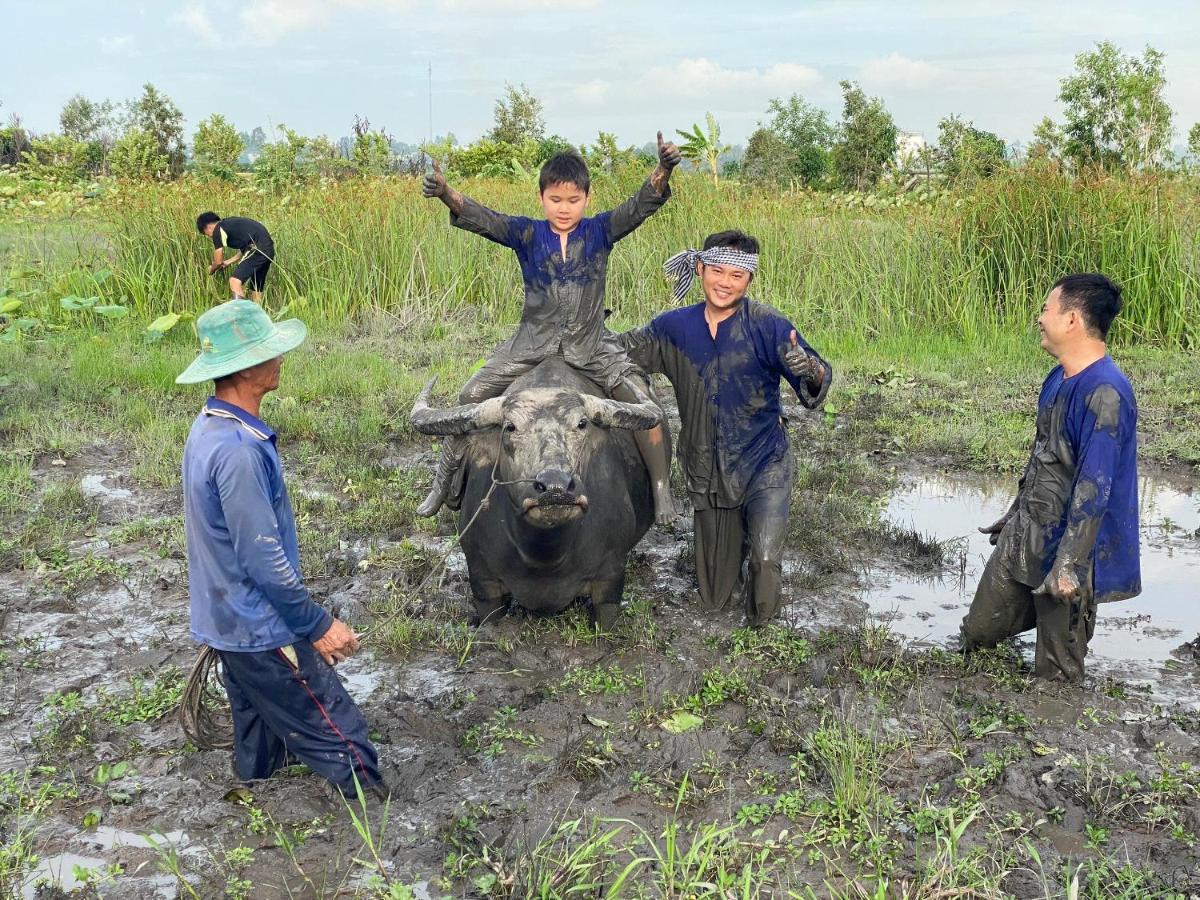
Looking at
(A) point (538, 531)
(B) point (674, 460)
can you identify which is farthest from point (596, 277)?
(B) point (674, 460)

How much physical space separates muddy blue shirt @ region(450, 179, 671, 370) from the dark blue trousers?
2093 millimetres

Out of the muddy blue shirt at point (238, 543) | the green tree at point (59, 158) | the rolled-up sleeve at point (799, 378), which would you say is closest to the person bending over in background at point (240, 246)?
the rolled-up sleeve at point (799, 378)

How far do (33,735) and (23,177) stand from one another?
2151 centimetres

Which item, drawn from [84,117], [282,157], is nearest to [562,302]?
[282,157]

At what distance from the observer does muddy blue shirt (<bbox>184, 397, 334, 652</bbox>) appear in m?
2.77

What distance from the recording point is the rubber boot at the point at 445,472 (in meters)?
4.63

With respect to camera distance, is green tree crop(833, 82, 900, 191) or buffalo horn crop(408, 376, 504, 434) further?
green tree crop(833, 82, 900, 191)

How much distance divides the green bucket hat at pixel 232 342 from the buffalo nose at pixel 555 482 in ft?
3.74

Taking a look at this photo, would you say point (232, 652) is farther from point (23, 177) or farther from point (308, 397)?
point (23, 177)

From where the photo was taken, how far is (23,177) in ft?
70.1

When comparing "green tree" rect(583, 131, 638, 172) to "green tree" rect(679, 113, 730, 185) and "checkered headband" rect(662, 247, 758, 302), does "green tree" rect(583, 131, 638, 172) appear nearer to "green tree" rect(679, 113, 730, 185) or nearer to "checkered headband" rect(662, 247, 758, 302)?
"green tree" rect(679, 113, 730, 185)

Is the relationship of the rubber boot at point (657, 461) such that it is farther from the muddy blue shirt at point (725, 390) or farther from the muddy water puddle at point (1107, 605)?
the muddy water puddle at point (1107, 605)

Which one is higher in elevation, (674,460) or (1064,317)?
(1064,317)

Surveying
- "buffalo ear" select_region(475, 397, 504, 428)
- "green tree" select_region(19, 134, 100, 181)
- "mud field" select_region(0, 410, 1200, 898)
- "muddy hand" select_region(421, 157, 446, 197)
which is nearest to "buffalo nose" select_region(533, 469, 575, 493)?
"buffalo ear" select_region(475, 397, 504, 428)
